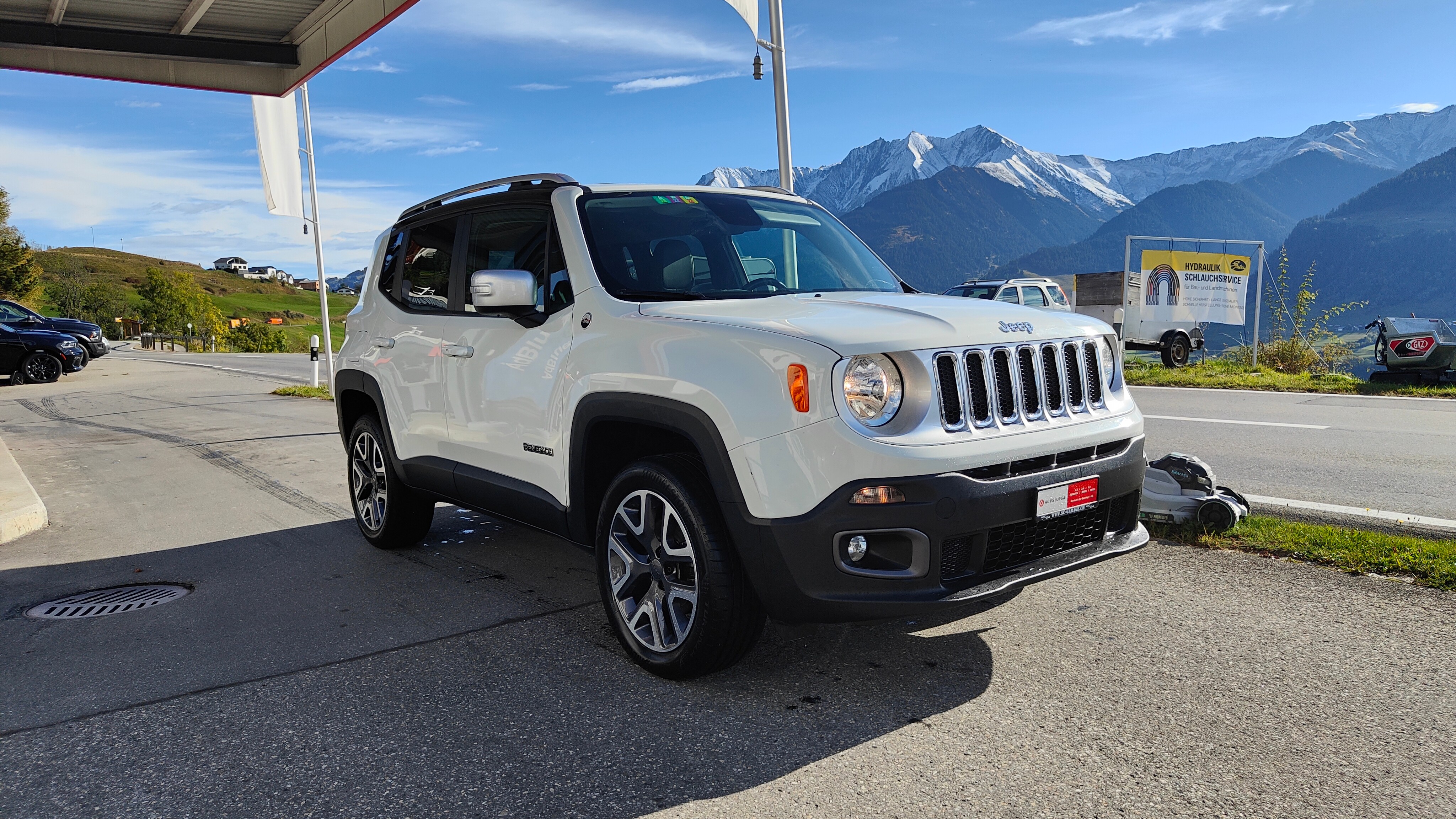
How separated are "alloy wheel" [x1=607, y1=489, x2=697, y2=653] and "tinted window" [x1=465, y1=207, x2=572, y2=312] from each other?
101cm

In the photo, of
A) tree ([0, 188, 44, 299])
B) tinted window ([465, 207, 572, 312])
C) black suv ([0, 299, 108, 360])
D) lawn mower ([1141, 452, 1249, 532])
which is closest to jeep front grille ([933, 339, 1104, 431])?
tinted window ([465, 207, 572, 312])

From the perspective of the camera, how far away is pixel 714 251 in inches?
169

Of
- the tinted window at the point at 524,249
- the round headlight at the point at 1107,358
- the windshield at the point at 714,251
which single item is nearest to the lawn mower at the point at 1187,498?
the round headlight at the point at 1107,358

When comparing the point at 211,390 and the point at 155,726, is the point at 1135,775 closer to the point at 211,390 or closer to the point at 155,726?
the point at 155,726

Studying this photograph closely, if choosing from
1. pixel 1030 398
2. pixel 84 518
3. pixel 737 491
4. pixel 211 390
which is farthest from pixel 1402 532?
pixel 211 390

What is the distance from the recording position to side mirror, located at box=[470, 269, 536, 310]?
3961 millimetres

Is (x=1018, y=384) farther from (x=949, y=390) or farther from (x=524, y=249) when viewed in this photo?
(x=524, y=249)

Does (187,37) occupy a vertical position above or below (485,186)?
above

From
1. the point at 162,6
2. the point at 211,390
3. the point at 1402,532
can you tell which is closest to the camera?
the point at 1402,532

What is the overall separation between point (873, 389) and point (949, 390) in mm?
279

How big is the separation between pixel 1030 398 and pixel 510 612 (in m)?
2.62

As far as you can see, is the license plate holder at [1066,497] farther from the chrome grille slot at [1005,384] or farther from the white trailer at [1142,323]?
the white trailer at [1142,323]

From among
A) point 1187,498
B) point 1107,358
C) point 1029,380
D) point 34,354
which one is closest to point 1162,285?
point 1187,498

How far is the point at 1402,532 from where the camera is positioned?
5492 mm
